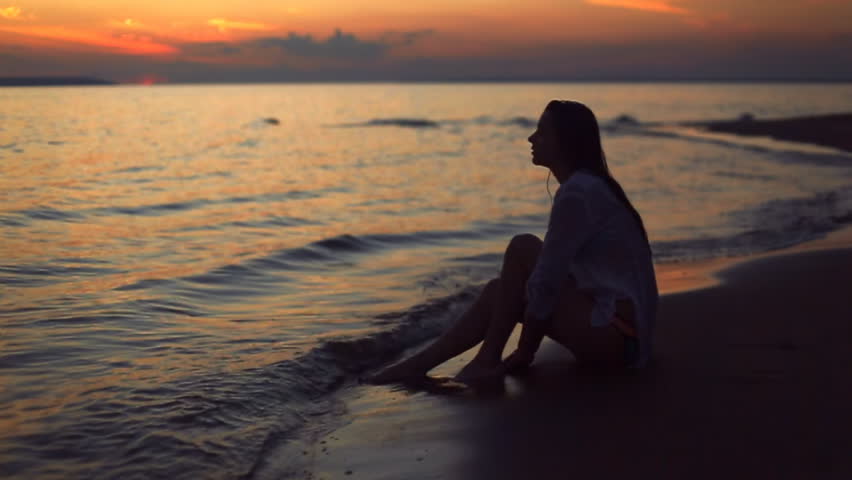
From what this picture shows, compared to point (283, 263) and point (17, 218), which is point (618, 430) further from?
point (17, 218)

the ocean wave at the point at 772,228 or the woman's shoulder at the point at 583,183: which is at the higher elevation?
the woman's shoulder at the point at 583,183

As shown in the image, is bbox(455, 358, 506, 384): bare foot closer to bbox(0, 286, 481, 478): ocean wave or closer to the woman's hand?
the woman's hand

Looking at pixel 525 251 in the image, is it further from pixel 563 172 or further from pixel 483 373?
pixel 483 373

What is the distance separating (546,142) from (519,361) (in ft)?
4.13

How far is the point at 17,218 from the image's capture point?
461 inches

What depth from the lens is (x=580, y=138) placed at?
13.4 feet

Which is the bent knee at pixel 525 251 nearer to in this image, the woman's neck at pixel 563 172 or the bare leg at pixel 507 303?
the bare leg at pixel 507 303

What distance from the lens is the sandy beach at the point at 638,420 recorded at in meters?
3.20

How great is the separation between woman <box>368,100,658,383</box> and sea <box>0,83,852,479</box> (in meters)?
1.17

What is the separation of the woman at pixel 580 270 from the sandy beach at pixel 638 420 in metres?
0.24

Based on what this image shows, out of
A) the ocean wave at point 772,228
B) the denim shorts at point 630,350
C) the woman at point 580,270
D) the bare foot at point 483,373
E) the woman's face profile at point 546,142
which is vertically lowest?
the ocean wave at point 772,228

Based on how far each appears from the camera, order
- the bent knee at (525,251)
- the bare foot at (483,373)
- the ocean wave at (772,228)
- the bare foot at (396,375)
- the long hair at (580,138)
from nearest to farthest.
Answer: the long hair at (580,138), the bent knee at (525,251), the bare foot at (483,373), the bare foot at (396,375), the ocean wave at (772,228)

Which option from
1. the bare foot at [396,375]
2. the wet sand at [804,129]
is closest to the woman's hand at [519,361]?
the bare foot at [396,375]

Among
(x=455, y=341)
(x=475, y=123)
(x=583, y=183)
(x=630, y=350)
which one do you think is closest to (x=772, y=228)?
(x=630, y=350)
